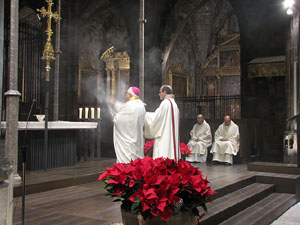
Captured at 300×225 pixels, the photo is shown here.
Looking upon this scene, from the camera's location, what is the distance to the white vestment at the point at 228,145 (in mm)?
10023

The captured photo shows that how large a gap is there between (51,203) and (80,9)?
9944 mm

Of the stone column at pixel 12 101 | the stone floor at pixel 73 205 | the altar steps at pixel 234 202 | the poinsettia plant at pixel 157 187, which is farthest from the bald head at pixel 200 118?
the poinsettia plant at pixel 157 187

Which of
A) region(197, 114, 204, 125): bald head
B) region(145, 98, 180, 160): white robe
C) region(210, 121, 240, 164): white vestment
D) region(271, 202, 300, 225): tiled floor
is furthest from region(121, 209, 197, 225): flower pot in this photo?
region(197, 114, 204, 125): bald head

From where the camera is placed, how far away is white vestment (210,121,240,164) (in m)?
10.0

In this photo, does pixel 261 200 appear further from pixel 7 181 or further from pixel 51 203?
pixel 7 181

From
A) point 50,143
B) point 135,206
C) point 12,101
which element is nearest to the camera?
point 135,206

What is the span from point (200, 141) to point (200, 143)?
87mm

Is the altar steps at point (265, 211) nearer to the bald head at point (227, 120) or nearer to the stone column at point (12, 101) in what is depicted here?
the stone column at point (12, 101)

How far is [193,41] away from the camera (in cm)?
1897

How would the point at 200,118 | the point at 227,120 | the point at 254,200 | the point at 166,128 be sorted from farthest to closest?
the point at 200,118 → the point at 227,120 → the point at 254,200 → the point at 166,128

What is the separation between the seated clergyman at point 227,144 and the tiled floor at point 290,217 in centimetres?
334

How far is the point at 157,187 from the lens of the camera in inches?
101

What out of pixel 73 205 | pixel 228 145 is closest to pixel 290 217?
pixel 73 205

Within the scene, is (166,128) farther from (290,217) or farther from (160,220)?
(160,220)
